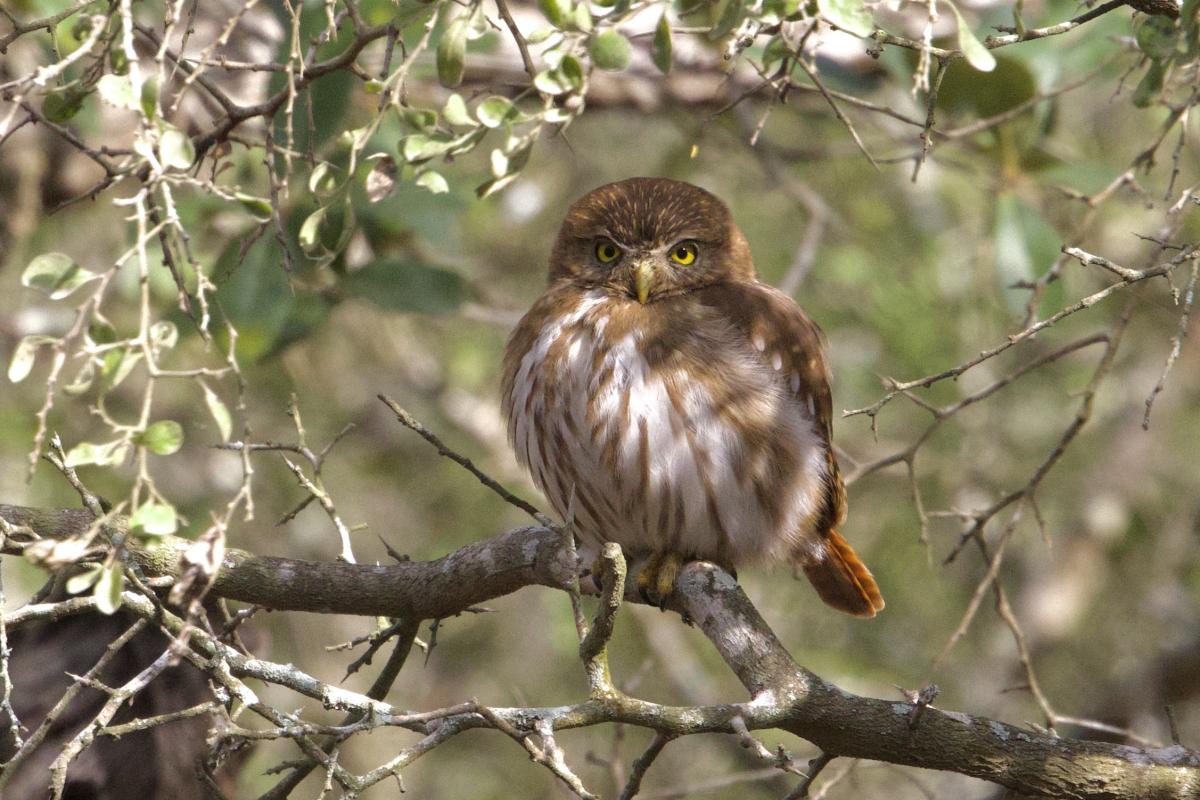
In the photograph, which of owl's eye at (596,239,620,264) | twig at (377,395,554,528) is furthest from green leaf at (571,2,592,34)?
owl's eye at (596,239,620,264)

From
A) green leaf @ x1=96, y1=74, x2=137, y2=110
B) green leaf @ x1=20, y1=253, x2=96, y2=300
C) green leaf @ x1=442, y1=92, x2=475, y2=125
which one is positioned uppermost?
green leaf @ x1=442, y1=92, x2=475, y2=125

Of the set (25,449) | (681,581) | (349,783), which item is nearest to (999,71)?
(681,581)

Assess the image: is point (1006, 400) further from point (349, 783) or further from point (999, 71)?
point (349, 783)

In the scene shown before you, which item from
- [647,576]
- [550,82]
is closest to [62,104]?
[550,82]

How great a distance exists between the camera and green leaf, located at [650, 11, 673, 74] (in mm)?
2006

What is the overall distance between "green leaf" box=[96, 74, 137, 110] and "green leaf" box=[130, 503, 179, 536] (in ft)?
1.86

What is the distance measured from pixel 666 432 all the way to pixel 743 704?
4.06ft

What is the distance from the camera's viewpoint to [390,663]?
10.3 ft

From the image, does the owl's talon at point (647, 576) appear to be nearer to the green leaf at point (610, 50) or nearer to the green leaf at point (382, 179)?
the green leaf at point (382, 179)

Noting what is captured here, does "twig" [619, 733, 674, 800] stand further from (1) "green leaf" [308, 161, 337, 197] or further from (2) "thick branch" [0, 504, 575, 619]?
(1) "green leaf" [308, 161, 337, 197]

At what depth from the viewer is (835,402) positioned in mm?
6691

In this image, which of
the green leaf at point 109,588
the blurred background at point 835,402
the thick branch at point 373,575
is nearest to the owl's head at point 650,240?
the blurred background at point 835,402

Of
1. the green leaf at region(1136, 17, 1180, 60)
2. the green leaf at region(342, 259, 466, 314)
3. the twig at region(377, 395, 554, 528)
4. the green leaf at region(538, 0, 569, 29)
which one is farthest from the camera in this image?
the green leaf at region(342, 259, 466, 314)

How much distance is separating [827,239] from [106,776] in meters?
4.82
